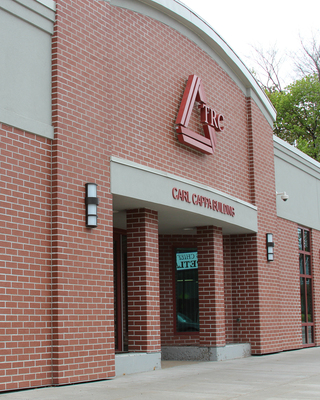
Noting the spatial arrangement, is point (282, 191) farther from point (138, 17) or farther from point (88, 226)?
point (88, 226)

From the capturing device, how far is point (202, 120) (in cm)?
1287

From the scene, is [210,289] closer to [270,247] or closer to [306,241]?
[270,247]

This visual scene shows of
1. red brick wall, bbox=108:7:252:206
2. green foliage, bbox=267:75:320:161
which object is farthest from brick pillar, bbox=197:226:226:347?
green foliage, bbox=267:75:320:161

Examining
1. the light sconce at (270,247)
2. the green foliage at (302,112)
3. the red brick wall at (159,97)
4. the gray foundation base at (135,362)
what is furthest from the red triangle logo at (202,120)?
the green foliage at (302,112)

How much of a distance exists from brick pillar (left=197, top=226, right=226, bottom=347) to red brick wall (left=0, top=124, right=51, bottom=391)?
5.73 m

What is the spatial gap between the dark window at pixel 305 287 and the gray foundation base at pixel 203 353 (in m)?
4.43

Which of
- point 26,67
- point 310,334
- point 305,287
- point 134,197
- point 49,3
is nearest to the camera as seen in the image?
point 26,67

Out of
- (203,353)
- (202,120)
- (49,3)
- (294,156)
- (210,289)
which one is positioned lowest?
(203,353)

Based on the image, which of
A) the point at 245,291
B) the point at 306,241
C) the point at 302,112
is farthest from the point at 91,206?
the point at 302,112

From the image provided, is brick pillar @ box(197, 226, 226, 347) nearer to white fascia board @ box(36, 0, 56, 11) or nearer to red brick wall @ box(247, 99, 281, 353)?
red brick wall @ box(247, 99, 281, 353)

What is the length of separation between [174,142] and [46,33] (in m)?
3.80

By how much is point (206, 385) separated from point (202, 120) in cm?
597

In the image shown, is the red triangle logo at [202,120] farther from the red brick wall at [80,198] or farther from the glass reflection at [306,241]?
the glass reflection at [306,241]

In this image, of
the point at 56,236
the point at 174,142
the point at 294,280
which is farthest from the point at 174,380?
the point at 294,280
